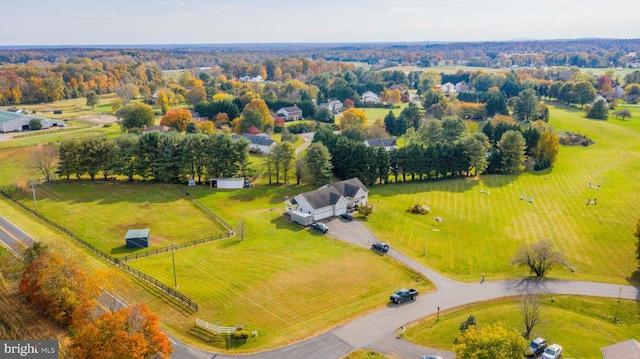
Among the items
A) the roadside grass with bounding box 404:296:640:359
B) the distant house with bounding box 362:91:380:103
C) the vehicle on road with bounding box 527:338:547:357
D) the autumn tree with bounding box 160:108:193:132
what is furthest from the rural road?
the distant house with bounding box 362:91:380:103

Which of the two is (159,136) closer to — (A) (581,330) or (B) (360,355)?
(B) (360,355)

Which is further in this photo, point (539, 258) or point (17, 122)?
point (17, 122)

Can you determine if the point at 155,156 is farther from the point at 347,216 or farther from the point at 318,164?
the point at 347,216

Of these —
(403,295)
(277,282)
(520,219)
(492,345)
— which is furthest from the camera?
(520,219)

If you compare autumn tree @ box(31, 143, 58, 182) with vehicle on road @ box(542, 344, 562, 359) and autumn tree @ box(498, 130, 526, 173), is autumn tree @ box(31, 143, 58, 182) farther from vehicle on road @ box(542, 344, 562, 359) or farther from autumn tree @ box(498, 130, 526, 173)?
autumn tree @ box(498, 130, 526, 173)

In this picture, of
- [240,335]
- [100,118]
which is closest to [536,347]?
Result: [240,335]

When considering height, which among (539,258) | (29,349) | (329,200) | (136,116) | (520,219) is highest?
(136,116)
